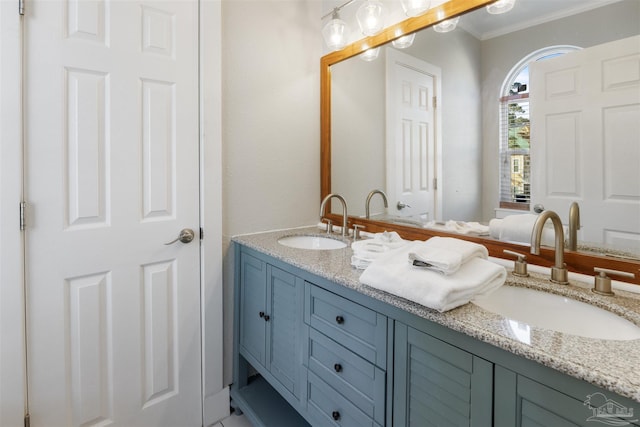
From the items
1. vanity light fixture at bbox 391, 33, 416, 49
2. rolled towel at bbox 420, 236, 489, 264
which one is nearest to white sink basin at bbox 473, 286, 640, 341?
rolled towel at bbox 420, 236, 489, 264

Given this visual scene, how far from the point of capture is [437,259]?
3.02ft

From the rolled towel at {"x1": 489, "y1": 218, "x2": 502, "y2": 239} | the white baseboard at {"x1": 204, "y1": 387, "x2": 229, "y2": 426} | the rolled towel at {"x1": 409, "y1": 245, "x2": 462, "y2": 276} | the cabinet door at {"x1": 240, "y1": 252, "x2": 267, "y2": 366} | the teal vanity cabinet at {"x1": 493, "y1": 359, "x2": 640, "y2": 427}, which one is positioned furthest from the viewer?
the white baseboard at {"x1": 204, "y1": 387, "x2": 229, "y2": 426}

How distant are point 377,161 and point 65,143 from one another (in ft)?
4.63

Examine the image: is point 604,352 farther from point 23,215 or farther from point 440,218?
point 23,215

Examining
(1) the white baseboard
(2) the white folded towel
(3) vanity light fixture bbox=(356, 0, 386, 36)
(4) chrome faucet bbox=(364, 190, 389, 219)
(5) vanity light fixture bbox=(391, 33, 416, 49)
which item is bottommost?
(1) the white baseboard

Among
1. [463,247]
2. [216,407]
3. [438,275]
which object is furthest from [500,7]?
[216,407]

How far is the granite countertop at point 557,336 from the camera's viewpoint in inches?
23.5

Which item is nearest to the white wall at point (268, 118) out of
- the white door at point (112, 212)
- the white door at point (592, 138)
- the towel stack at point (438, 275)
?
the white door at point (112, 212)

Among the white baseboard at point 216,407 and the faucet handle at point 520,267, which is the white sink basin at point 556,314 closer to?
the faucet handle at point 520,267

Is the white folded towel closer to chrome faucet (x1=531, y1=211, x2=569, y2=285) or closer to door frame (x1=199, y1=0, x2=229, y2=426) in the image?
chrome faucet (x1=531, y1=211, x2=569, y2=285)

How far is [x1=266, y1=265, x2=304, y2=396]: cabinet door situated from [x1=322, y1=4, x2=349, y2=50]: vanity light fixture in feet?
4.12

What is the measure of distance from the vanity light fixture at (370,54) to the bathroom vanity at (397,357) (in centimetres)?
104

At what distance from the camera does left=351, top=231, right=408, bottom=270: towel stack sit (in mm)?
1225

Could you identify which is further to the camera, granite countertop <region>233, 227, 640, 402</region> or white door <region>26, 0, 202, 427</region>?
white door <region>26, 0, 202, 427</region>
